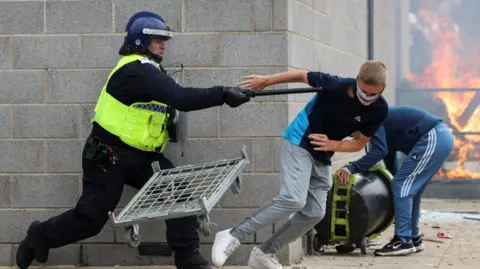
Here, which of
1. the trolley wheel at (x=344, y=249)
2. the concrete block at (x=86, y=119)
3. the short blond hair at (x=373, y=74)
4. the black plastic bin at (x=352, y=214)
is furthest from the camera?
the trolley wheel at (x=344, y=249)

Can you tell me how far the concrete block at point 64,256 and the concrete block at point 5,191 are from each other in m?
0.35

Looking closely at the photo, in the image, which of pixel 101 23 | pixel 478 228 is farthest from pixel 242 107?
pixel 478 228

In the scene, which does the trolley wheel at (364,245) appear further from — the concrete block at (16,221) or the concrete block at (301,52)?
the concrete block at (16,221)

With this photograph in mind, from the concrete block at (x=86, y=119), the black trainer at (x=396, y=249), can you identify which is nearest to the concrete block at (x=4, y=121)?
the concrete block at (x=86, y=119)

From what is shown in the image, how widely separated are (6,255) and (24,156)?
31.6 inches

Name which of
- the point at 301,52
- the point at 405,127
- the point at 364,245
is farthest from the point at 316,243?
the point at 301,52

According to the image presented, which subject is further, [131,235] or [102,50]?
[102,50]

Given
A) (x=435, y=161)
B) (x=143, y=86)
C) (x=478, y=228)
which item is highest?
(x=143, y=86)

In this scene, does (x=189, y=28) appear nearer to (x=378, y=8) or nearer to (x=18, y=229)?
(x=18, y=229)

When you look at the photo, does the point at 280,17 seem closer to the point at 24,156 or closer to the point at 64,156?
the point at 64,156

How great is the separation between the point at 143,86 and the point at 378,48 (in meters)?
7.77

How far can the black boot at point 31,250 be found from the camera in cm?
780

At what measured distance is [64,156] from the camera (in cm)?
854

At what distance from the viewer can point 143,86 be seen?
7.43 metres
